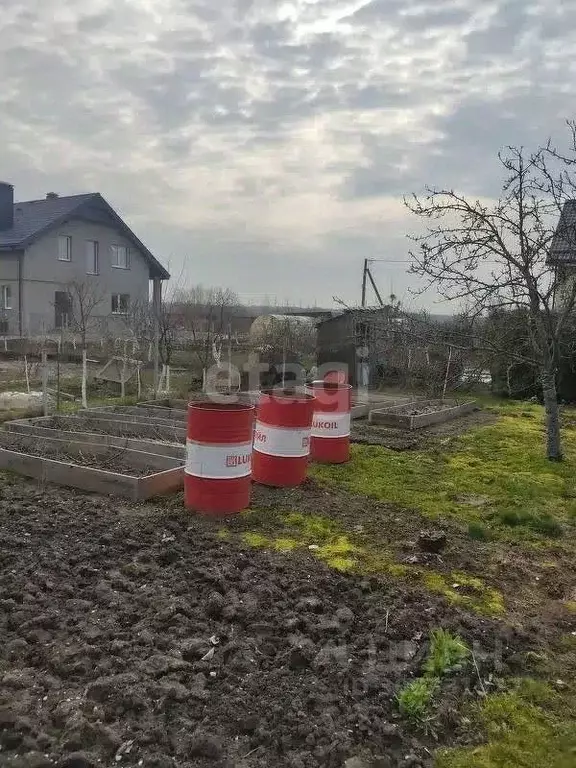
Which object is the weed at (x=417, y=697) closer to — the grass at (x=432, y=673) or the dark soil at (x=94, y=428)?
the grass at (x=432, y=673)

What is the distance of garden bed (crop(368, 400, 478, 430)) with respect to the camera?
1023 cm

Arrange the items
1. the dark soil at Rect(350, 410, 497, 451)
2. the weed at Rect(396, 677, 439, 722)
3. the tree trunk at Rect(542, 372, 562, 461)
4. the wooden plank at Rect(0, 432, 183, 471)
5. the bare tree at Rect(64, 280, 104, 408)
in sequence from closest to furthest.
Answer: the weed at Rect(396, 677, 439, 722)
the wooden plank at Rect(0, 432, 183, 471)
the tree trunk at Rect(542, 372, 562, 461)
the dark soil at Rect(350, 410, 497, 451)
the bare tree at Rect(64, 280, 104, 408)

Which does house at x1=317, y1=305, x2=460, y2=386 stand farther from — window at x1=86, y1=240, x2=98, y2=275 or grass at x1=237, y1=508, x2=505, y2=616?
window at x1=86, y1=240, x2=98, y2=275

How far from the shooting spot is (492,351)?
8.14m

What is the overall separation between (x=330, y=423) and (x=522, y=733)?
5022mm

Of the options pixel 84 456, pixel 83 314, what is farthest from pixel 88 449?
pixel 83 314

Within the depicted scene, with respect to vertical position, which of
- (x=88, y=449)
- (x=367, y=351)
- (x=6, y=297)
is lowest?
(x=88, y=449)

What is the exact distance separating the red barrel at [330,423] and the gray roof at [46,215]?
1935 centimetres

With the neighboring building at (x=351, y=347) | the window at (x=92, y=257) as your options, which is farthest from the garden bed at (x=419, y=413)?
the window at (x=92, y=257)

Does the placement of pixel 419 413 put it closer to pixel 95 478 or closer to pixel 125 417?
pixel 125 417

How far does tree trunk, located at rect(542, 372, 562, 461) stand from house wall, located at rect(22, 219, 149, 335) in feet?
56.8

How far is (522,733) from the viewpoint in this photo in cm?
263

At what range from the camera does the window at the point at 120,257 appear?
98.8 feet

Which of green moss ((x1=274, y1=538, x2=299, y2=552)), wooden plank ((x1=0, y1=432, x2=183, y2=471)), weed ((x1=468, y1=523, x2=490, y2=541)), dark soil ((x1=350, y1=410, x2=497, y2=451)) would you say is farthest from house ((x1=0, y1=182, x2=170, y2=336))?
weed ((x1=468, y1=523, x2=490, y2=541))
